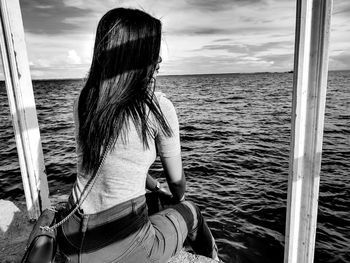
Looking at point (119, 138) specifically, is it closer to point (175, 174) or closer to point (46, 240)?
point (175, 174)

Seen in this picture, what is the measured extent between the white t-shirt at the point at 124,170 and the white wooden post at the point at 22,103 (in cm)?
151

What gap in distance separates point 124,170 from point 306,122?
3.50 feet

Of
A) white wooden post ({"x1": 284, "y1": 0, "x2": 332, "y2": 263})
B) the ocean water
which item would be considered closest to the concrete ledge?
white wooden post ({"x1": 284, "y1": 0, "x2": 332, "y2": 263})

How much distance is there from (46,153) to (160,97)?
9747 mm

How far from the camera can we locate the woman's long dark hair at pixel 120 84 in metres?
1.25

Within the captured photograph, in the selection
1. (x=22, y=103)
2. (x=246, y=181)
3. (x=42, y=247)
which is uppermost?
(x=22, y=103)

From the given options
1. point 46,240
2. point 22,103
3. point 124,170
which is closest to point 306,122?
point 124,170

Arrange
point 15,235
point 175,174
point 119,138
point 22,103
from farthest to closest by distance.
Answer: point 15,235 < point 22,103 < point 175,174 < point 119,138

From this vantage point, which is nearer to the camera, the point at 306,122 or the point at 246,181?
the point at 306,122

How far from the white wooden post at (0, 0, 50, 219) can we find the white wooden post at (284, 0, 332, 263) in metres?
2.18

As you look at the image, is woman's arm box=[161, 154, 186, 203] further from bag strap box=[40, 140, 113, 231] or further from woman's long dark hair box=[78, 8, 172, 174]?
bag strap box=[40, 140, 113, 231]

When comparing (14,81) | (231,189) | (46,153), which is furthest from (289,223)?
(46,153)

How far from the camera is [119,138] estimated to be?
1242 mm

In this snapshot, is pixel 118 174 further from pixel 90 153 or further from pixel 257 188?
pixel 257 188
